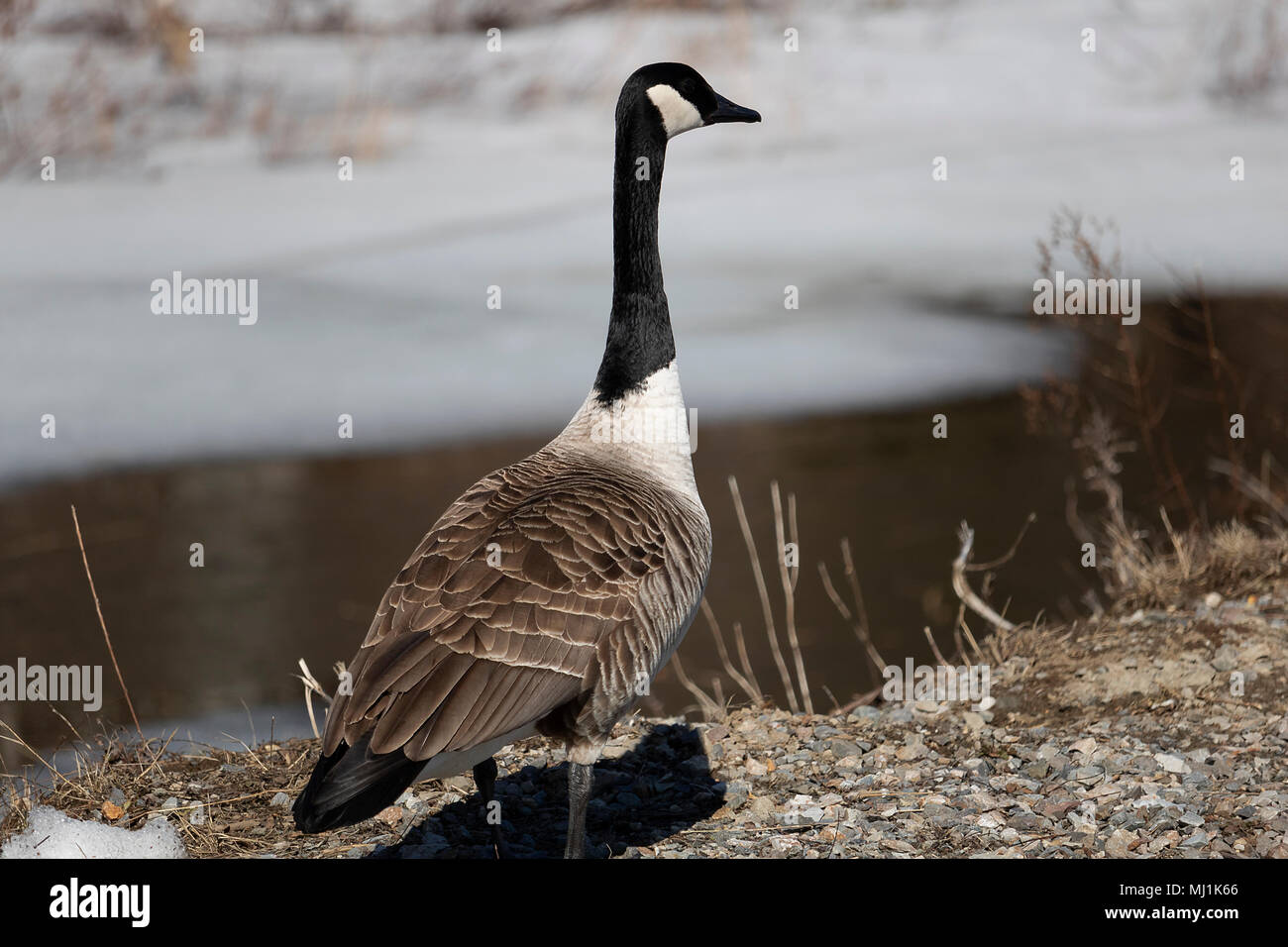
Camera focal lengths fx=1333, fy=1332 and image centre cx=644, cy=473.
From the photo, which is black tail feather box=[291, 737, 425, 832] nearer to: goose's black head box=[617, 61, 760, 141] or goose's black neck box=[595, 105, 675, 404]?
goose's black neck box=[595, 105, 675, 404]

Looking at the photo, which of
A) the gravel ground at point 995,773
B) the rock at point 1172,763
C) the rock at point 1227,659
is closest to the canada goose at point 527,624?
the gravel ground at point 995,773

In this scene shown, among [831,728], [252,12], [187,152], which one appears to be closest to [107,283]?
[187,152]

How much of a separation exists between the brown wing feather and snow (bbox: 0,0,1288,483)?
6110mm

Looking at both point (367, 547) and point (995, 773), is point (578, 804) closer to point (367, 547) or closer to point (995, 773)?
point (995, 773)

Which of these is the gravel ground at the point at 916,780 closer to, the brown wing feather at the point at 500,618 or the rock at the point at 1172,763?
the rock at the point at 1172,763

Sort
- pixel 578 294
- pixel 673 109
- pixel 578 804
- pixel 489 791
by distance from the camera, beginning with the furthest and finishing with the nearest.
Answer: pixel 578 294
pixel 673 109
pixel 489 791
pixel 578 804

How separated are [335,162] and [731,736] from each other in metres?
11.6

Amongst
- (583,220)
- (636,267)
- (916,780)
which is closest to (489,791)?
(916,780)

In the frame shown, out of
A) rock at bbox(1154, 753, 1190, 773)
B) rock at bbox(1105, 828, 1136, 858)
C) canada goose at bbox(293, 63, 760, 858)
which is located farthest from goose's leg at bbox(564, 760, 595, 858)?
rock at bbox(1154, 753, 1190, 773)

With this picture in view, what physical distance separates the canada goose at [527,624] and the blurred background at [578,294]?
1967mm

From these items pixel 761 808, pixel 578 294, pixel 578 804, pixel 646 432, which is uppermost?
pixel 578 294

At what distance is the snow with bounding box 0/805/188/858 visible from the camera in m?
3.91

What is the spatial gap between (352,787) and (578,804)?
0.79 m

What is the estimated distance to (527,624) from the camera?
11.8 ft
